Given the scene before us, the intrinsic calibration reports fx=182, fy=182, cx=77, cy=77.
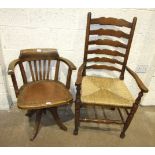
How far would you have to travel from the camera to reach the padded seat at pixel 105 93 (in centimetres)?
166

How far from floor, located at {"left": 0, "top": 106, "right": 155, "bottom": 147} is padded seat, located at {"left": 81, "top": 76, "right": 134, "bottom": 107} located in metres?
0.49

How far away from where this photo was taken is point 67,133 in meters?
1.95

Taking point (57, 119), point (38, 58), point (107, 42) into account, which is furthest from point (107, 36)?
point (57, 119)

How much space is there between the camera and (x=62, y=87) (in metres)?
1.87

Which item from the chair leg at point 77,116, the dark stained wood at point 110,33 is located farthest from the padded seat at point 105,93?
the dark stained wood at point 110,33

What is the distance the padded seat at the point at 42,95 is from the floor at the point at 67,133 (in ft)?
1.48

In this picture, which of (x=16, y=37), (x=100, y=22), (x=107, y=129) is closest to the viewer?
(x=100, y=22)

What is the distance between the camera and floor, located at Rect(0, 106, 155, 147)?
184cm

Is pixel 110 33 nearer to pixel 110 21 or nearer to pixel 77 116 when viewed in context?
pixel 110 21

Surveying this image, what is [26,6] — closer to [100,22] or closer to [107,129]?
[100,22]

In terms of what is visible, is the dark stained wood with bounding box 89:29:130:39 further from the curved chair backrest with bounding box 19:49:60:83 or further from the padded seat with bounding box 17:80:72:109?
the padded seat with bounding box 17:80:72:109
